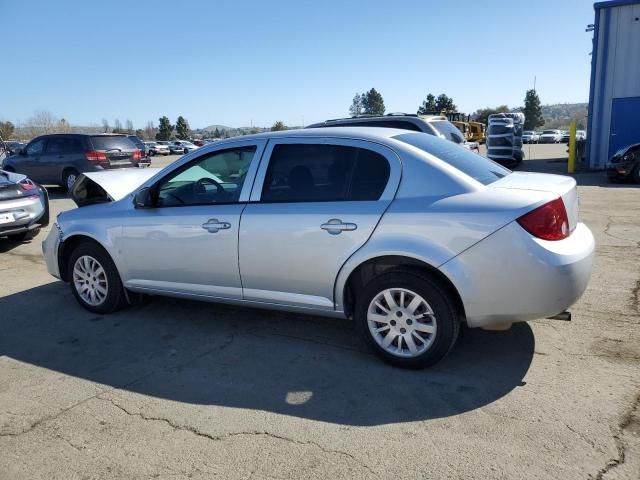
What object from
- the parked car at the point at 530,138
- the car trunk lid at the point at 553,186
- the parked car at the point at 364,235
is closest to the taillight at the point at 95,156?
the parked car at the point at 364,235

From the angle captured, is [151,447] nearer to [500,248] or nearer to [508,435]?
[508,435]

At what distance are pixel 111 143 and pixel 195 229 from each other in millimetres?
12193

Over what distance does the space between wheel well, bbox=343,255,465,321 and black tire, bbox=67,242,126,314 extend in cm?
236

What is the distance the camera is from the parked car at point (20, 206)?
304 inches

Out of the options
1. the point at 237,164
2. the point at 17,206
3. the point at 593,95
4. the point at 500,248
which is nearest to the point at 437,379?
the point at 500,248

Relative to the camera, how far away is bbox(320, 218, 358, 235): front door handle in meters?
3.59

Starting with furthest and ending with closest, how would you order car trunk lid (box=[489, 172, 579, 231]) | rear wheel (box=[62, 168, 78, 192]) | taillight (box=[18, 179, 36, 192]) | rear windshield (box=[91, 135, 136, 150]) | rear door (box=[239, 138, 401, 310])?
1. rear wheel (box=[62, 168, 78, 192])
2. rear windshield (box=[91, 135, 136, 150])
3. taillight (box=[18, 179, 36, 192])
4. rear door (box=[239, 138, 401, 310])
5. car trunk lid (box=[489, 172, 579, 231])

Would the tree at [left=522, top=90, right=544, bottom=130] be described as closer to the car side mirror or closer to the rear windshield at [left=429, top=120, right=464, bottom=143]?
the rear windshield at [left=429, top=120, right=464, bottom=143]

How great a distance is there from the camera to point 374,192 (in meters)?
3.62

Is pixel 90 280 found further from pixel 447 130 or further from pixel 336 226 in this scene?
pixel 447 130

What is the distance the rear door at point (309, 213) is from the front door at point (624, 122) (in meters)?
18.6

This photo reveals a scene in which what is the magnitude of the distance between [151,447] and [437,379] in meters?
1.84

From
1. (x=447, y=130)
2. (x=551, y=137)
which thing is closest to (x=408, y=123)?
(x=447, y=130)

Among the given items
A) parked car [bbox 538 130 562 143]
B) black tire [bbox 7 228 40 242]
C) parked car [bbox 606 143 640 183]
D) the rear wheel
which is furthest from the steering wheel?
parked car [bbox 538 130 562 143]
